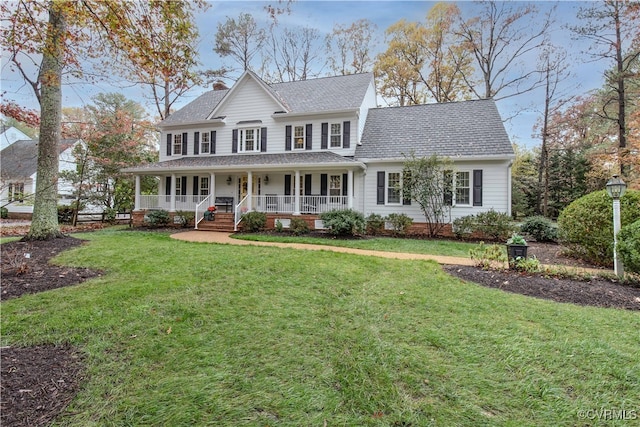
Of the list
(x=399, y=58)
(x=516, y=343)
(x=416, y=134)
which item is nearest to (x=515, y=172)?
(x=399, y=58)

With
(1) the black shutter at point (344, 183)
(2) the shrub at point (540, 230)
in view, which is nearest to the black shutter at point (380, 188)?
(1) the black shutter at point (344, 183)

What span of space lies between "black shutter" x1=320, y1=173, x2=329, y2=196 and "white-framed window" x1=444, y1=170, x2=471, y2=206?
5.34 metres

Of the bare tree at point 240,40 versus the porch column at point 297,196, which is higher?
the bare tree at point 240,40

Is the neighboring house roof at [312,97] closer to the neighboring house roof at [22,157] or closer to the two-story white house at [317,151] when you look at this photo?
the two-story white house at [317,151]

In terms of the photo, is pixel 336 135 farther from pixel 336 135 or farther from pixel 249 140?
pixel 249 140

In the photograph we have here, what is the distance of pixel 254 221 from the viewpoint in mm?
12969

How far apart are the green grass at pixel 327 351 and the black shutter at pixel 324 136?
1069cm

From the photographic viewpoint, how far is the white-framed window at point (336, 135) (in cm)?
1475

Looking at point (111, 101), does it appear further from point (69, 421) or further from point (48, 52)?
point (69, 421)

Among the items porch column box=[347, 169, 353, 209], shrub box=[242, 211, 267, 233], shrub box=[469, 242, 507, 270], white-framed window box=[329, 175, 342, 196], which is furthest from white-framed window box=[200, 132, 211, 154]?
shrub box=[469, 242, 507, 270]

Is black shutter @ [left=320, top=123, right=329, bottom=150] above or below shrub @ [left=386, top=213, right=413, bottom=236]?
above

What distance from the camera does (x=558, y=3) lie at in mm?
17516

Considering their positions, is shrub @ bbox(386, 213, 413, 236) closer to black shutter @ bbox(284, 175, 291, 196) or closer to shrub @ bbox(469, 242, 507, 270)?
black shutter @ bbox(284, 175, 291, 196)

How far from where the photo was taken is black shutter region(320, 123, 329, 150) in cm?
1491
